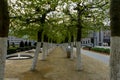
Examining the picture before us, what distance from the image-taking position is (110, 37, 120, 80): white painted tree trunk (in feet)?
19.4

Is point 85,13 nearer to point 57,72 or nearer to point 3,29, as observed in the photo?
point 57,72

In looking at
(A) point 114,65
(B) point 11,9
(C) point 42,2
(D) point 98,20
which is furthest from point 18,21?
(A) point 114,65

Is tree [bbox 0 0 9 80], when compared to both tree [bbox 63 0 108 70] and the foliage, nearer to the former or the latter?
the foliage

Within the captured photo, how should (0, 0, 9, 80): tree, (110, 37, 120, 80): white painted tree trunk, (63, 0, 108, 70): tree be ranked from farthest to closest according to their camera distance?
(63, 0, 108, 70): tree, (0, 0, 9, 80): tree, (110, 37, 120, 80): white painted tree trunk

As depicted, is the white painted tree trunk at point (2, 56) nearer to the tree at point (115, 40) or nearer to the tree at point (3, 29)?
the tree at point (3, 29)

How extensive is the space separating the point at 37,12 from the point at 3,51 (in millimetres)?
6925

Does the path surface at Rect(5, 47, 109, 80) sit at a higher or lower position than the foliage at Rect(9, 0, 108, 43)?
lower

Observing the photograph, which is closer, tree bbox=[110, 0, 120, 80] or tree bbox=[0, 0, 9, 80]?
tree bbox=[110, 0, 120, 80]

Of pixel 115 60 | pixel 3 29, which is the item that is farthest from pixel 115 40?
pixel 3 29

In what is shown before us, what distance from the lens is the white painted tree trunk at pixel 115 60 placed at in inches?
232

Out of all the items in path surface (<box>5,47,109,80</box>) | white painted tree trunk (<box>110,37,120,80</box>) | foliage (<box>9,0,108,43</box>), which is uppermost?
foliage (<box>9,0,108,43</box>)

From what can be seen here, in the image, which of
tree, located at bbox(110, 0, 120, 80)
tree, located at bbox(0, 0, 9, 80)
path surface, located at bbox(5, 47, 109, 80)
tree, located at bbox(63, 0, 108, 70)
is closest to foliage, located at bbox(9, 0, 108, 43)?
tree, located at bbox(63, 0, 108, 70)

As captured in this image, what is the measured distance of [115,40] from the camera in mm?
6066

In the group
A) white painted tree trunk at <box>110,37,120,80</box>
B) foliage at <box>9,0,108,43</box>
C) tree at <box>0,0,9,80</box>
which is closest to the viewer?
white painted tree trunk at <box>110,37,120,80</box>
